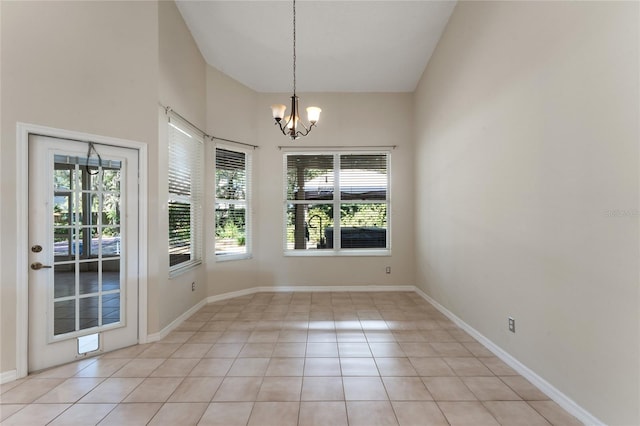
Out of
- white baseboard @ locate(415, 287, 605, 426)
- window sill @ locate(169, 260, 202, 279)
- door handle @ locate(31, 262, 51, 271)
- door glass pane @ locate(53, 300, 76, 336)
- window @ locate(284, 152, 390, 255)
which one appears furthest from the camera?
window @ locate(284, 152, 390, 255)

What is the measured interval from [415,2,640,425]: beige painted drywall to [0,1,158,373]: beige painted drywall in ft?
10.6

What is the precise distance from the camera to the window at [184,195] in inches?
141

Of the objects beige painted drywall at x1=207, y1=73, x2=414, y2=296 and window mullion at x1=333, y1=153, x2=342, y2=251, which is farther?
window mullion at x1=333, y1=153, x2=342, y2=251

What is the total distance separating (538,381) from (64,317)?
12.6ft

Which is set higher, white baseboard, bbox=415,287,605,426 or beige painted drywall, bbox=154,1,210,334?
beige painted drywall, bbox=154,1,210,334

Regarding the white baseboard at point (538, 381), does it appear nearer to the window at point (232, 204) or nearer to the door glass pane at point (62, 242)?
the window at point (232, 204)

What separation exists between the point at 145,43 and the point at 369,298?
167 inches

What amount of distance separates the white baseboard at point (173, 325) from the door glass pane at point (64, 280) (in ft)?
2.70

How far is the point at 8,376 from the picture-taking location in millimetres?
2377

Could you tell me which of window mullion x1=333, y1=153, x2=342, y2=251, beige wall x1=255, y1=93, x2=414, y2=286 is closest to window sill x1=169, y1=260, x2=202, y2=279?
beige wall x1=255, y1=93, x2=414, y2=286

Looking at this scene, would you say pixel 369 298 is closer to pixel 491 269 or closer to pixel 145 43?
pixel 491 269

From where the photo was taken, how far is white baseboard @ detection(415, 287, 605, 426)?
6.15 ft

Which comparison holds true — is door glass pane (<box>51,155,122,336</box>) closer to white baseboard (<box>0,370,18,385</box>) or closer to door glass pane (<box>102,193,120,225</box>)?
door glass pane (<box>102,193,120,225</box>)

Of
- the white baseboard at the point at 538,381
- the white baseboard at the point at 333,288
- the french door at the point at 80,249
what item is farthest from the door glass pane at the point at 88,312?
the white baseboard at the point at 538,381
